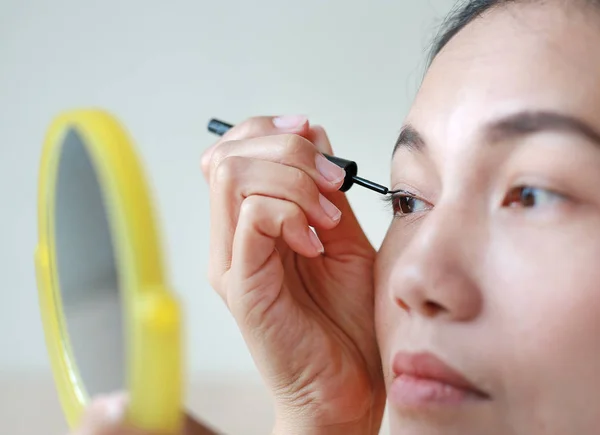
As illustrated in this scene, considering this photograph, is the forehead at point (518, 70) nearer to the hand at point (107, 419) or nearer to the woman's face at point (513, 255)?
the woman's face at point (513, 255)

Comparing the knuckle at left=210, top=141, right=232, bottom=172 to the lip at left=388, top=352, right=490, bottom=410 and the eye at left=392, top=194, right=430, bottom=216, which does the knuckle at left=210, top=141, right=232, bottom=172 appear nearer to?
the eye at left=392, top=194, right=430, bottom=216

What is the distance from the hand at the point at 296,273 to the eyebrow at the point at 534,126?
174mm

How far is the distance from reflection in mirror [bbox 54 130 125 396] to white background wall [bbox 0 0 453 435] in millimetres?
769

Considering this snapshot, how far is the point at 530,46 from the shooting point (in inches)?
23.6

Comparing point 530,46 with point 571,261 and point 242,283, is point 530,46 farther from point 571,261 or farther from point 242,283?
point 242,283

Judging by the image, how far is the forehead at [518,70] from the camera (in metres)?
0.57

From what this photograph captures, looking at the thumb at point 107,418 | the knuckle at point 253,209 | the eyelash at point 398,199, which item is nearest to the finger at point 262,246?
the knuckle at point 253,209

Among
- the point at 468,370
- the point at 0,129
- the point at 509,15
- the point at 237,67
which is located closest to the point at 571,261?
the point at 468,370

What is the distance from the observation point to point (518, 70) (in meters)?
0.59

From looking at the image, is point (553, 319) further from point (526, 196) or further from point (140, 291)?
point (140, 291)

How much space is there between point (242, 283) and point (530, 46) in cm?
35

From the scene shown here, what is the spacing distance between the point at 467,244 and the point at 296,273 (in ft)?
0.88

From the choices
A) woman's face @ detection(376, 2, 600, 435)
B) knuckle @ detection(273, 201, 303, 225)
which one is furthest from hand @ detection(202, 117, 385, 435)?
woman's face @ detection(376, 2, 600, 435)

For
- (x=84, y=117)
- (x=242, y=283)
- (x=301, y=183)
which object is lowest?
(x=242, y=283)
